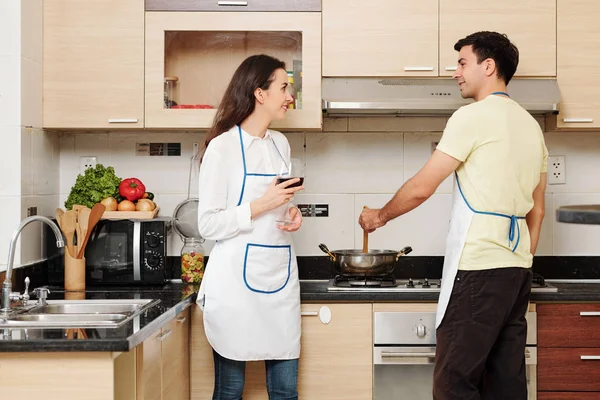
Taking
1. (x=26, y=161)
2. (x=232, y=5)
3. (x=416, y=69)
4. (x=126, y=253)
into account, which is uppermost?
(x=232, y=5)

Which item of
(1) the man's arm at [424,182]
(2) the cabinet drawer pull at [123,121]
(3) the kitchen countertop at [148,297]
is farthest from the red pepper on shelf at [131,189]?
(1) the man's arm at [424,182]

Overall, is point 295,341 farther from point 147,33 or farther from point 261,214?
point 147,33

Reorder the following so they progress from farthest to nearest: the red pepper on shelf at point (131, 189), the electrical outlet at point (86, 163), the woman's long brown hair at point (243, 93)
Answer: the electrical outlet at point (86, 163) → the red pepper on shelf at point (131, 189) → the woman's long brown hair at point (243, 93)

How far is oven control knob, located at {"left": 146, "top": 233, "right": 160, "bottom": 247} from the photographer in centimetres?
297

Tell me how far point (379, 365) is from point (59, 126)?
1536 millimetres

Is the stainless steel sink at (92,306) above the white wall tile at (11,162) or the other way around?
the other way around

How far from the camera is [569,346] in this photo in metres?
2.76

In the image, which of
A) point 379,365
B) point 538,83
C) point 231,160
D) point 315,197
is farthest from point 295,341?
point 538,83

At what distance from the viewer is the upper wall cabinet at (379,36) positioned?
2.95m

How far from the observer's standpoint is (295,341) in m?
2.58

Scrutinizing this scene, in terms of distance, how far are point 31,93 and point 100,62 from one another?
29 centimetres

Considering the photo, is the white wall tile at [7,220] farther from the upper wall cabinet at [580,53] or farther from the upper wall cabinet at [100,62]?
the upper wall cabinet at [580,53]

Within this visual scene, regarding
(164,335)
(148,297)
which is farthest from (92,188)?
(164,335)

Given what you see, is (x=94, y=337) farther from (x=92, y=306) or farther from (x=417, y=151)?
(x=417, y=151)
